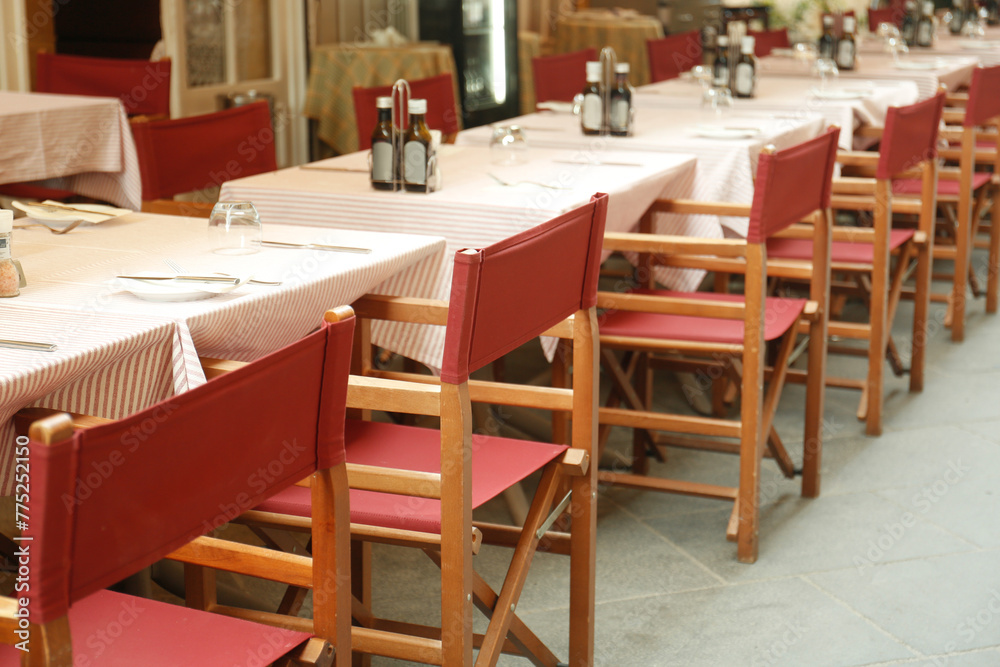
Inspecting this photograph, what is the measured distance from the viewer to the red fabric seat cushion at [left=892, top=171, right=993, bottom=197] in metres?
4.02

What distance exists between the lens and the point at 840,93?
4.08m

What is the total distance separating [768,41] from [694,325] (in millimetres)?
4297

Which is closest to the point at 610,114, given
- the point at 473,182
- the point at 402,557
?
the point at 473,182

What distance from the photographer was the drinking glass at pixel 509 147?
274 cm

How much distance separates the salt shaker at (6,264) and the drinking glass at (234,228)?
348mm

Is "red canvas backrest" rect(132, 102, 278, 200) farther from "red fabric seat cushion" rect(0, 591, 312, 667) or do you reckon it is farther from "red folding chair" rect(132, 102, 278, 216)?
"red fabric seat cushion" rect(0, 591, 312, 667)

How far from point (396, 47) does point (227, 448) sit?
194 inches

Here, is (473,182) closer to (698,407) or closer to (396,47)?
(698,407)

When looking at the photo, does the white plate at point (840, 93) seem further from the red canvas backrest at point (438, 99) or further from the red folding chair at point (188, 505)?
the red folding chair at point (188, 505)

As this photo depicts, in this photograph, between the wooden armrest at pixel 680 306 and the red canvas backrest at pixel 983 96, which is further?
the red canvas backrest at pixel 983 96

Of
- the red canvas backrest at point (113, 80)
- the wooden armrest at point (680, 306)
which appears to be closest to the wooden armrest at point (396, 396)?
the wooden armrest at point (680, 306)

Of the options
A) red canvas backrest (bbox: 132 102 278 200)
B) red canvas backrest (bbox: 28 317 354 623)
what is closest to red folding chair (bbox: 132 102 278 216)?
red canvas backrest (bbox: 132 102 278 200)

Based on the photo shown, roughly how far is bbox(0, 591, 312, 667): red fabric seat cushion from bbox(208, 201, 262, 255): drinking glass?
71cm

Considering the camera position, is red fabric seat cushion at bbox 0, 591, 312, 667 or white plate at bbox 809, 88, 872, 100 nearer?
red fabric seat cushion at bbox 0, 591, 312, 667
